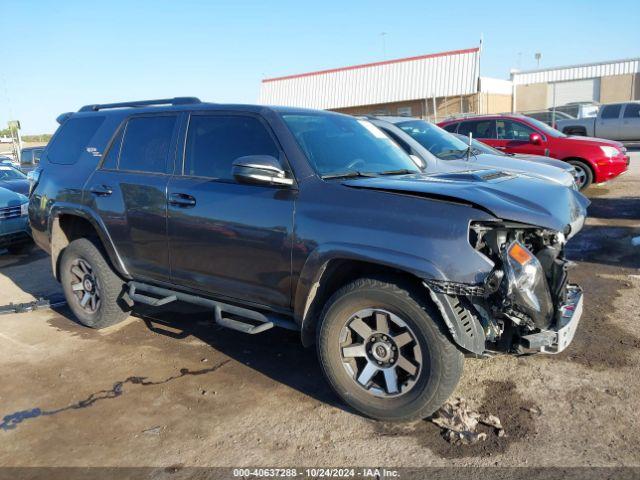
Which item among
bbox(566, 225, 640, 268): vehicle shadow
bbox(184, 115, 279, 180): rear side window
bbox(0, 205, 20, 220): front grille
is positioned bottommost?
bbox(566, 225, 640, 268): vehicle shadow

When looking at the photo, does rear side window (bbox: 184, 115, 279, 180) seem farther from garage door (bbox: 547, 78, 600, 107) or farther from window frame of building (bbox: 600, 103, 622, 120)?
garage door (bbox: 547, 78, 600, 107)

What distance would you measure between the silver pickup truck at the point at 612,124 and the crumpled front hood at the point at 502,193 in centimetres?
1860

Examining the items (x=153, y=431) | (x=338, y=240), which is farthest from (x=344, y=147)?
(x=153, y=431)

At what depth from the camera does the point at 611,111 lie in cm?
2058

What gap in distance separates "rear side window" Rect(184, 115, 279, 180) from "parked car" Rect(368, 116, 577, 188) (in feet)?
11.1

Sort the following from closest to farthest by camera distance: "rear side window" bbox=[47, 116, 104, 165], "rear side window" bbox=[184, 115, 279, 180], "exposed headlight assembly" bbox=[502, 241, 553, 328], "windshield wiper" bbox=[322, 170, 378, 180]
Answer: "exposed headlight assembly" bbox=[502, 241, 553, 328] → "windshield wiper" bbox=[322, 170, 378, 180] → "rear side window" bbox=[184, 115, 279, 180] → "rear side window" bbox=[47, 116, 104, 165]

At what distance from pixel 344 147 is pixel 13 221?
682 centimetres

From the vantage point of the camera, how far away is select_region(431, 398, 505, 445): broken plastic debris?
3121 millimetres

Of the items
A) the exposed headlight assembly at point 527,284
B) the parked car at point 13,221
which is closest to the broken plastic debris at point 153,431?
the exposed headlight assembly at point 527,284

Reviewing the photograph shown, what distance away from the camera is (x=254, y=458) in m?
3.06

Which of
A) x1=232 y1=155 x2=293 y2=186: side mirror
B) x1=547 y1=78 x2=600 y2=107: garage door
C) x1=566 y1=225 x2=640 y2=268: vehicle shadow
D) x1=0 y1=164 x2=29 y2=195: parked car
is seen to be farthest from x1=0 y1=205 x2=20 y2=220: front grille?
x1=547 y1=78 x2=600 y2=107: garage door

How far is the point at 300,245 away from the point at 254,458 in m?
1.31

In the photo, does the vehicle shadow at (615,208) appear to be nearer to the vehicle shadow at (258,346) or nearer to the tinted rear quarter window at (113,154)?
the vehicle shadow at (258,346)

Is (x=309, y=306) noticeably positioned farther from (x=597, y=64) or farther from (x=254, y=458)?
(x=597, y=64)
